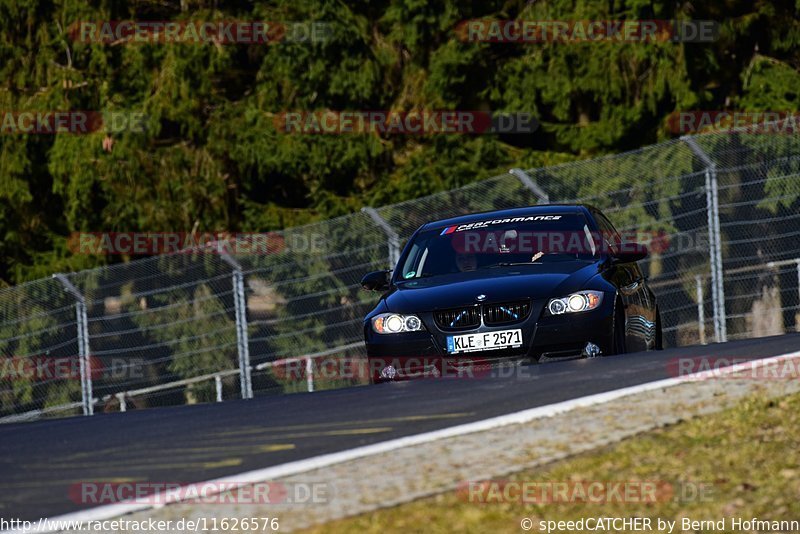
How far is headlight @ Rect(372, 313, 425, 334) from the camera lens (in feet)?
34.3

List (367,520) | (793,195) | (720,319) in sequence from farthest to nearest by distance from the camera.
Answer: (793,195)
(720,319)
(367,520)

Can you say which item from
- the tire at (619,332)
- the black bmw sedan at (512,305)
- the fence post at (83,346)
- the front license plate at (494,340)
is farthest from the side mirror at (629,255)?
the fence post at (83,346)

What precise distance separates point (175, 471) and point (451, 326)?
3.89 metres

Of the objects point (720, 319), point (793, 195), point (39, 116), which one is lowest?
Result: point (720, 319)

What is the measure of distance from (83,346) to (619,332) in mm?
7621

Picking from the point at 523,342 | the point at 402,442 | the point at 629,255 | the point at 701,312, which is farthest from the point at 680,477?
the point at 701,312

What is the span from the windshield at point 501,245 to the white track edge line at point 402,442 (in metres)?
3.14

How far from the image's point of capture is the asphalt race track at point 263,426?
6891 millimetres

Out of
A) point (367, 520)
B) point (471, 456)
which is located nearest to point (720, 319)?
point (471, 456)

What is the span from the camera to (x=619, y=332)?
1066 cm

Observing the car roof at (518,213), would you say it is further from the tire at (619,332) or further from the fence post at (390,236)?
the fence post at (390,236)

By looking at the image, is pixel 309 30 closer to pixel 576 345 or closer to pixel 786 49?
pixel 786 49

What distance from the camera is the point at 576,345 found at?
405 inches

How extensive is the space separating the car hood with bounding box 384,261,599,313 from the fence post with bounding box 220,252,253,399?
4.61m
